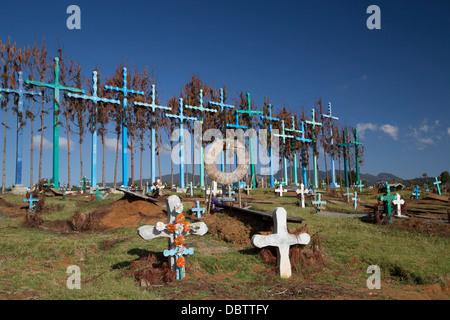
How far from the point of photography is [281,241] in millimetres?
6887

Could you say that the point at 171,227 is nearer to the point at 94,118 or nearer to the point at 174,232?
the point at 174,232

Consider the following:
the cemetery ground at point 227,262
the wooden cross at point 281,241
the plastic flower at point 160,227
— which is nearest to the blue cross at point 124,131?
Answer: the cemetery ground at point 227,262

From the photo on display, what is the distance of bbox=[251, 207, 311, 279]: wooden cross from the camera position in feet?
22.0

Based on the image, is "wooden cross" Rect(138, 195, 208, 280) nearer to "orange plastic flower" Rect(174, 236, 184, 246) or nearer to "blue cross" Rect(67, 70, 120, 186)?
"orange plastic flower" Rect(174, 236, 184, 246)

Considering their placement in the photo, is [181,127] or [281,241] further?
[181,127]

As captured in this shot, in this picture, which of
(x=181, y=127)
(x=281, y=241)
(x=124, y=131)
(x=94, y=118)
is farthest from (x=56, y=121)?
(x=281, y=241)

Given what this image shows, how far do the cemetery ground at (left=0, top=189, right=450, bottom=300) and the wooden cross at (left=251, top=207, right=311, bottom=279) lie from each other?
0.80 feet

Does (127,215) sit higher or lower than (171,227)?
lower

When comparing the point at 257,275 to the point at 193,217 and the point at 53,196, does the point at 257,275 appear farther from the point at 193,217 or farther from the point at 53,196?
the point at 53,196

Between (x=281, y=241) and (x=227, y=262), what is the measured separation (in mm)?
1407

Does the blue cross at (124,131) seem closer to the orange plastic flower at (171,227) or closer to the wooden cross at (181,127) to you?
the wooden cross at (181,127)

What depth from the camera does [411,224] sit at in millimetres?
10320

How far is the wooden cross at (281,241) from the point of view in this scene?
6.71 meters
